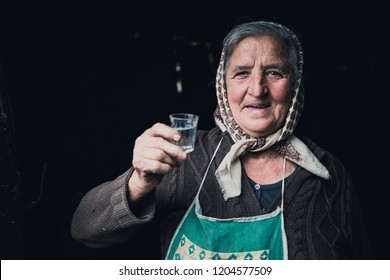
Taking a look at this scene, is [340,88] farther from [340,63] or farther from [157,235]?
[157,235]

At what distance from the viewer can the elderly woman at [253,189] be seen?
225 cm

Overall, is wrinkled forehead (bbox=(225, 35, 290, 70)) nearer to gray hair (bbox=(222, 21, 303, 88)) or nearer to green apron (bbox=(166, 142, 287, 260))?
gray hair (bbox=(222, 21, 303, 88))

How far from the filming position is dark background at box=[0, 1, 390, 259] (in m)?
3.67

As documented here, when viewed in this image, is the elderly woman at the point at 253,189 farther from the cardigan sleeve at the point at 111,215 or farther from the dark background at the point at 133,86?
the dark background at the point at 133,86

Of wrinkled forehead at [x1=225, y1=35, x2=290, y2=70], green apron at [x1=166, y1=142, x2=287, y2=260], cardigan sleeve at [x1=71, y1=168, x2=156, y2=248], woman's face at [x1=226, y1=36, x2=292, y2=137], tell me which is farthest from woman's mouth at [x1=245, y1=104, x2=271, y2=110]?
cardigan sleeve at [x1=71, y1=168, x2=156, y2=248]

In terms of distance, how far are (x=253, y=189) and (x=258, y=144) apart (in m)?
0.26

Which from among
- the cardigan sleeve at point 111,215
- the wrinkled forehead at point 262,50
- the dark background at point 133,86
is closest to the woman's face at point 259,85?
the wrinkled forehead at point 262,50

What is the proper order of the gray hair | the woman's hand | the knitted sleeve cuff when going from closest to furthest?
the woman's hand
the knitted sleeve cuff
the gray hair

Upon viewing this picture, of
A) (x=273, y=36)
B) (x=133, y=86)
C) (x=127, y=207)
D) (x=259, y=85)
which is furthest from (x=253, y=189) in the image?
(x=133, y=86)

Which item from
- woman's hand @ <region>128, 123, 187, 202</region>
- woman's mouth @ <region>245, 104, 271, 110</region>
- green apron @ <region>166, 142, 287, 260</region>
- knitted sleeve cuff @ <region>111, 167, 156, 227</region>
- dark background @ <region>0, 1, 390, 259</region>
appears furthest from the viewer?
dark background @ <region>0, 1, 390, 259</region>

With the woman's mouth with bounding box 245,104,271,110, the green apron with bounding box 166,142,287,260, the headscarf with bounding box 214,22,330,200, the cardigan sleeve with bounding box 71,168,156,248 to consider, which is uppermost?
the woman's mouth with bounding box 245,104,271,110

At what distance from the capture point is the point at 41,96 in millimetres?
3918
